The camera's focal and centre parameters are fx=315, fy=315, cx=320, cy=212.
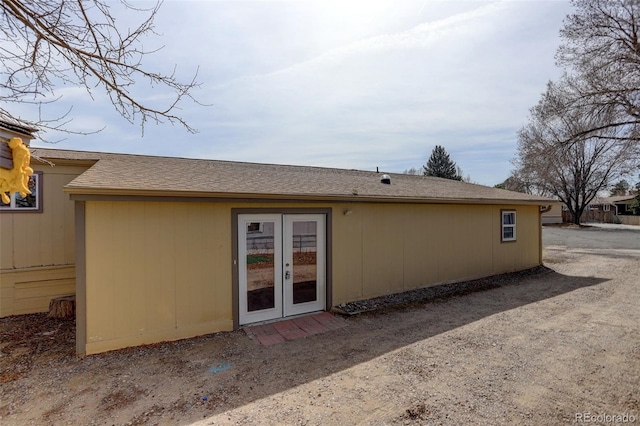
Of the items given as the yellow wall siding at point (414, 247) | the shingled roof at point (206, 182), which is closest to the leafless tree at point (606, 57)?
the yellow wall siding at point (414, 247)

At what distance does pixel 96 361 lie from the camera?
167 inches

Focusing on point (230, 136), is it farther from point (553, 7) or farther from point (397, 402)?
point (553, 7)

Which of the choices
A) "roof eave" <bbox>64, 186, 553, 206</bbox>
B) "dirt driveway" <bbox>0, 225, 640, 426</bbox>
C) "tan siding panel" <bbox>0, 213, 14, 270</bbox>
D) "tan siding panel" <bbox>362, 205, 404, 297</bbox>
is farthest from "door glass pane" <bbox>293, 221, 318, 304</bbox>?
"tan siding panel" <bbox>0, 213, 14, 270</bbox>

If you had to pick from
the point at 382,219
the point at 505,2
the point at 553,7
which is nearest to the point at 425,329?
the point at 382,219

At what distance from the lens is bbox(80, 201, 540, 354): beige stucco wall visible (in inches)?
178

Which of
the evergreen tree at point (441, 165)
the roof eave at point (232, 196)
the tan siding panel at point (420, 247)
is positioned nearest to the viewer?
the roof eave at point (232, 196)

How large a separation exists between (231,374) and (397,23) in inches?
241

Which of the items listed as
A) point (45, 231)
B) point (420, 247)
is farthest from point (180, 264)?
point (420, 247)

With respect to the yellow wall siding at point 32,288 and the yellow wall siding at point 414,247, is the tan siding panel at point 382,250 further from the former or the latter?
the yellow wall siding at point 32,288

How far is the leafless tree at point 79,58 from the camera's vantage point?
10.7 feet

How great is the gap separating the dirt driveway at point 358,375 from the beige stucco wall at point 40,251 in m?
0.59

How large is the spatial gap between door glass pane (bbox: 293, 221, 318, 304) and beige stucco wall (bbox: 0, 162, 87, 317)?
470 centimetres

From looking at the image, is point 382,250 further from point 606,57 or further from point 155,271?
point 606,57

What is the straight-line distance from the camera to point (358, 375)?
12.6ft
